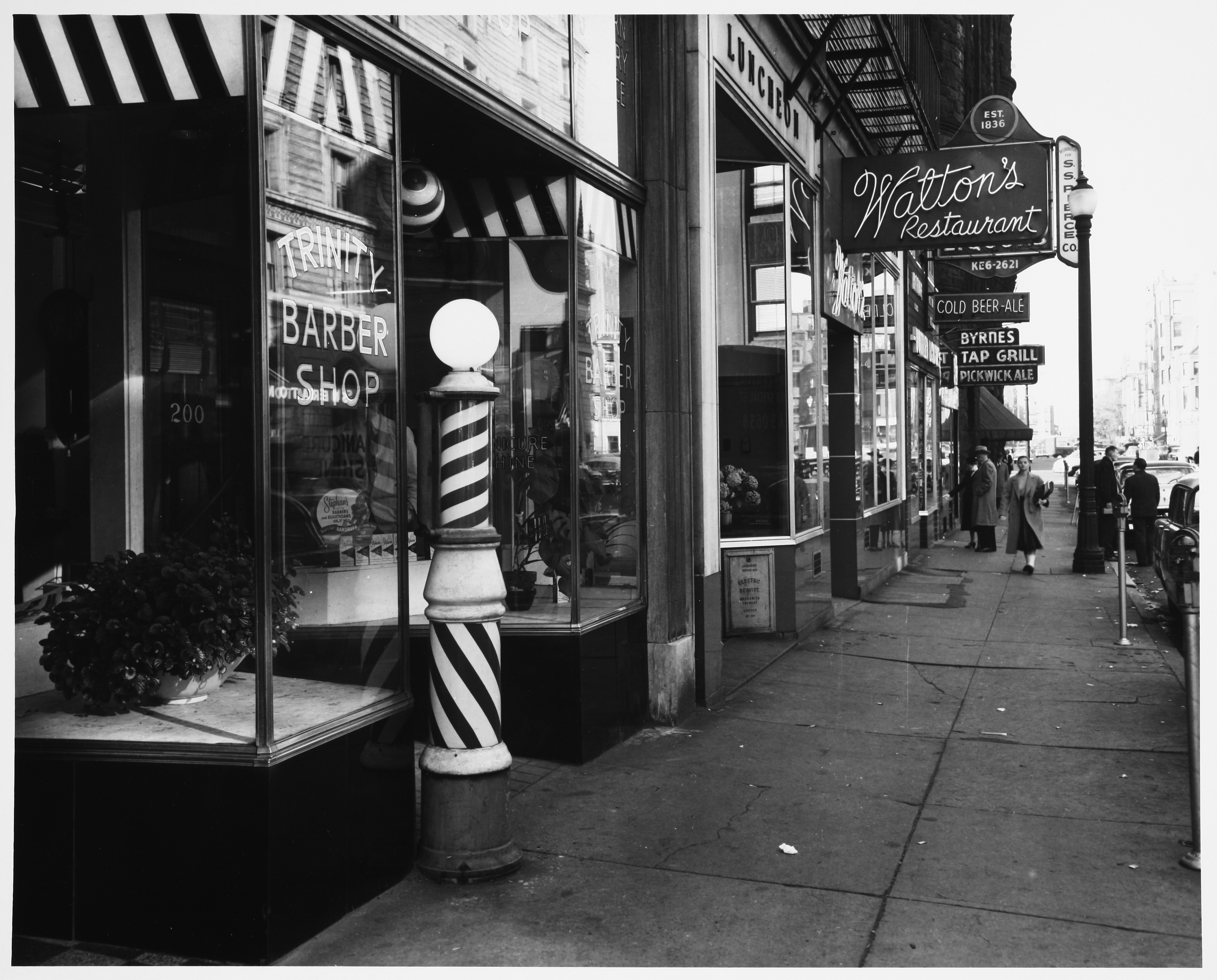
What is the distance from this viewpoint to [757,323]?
1102cm

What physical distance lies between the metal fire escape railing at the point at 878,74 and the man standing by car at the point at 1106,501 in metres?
6.77

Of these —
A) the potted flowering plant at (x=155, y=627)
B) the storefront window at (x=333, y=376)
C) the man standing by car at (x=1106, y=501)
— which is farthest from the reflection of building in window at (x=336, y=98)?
the man standing by car at (x=1106, y=501)

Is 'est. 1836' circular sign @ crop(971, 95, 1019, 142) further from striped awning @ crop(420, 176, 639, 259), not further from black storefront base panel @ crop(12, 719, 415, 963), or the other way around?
black storefront base panel @ crop(12, 719, 415, 963)

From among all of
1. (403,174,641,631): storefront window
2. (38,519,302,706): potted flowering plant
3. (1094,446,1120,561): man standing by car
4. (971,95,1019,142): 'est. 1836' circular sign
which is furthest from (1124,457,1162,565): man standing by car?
(38,519,302,706): potted flowering plant

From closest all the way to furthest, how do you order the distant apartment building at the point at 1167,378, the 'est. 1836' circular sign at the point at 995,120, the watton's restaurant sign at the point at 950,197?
1. the watton's restaurant sign at the point at 950,197
2. the 'est. 1836' circular sign at the point at 995,120
3. the distant apartment building at the point at 1167,378

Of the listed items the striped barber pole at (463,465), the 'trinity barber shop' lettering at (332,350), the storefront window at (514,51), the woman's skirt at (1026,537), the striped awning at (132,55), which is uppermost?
the storefront window at (514,51)

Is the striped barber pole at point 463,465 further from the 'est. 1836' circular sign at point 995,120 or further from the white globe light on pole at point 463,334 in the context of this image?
the 'est. 1836' circular sign at point 995,120

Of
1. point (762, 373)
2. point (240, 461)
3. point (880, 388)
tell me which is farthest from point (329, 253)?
point (880, 388)

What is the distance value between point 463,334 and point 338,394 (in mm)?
578

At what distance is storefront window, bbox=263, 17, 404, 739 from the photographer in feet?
15.0

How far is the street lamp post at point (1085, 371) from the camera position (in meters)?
17.5

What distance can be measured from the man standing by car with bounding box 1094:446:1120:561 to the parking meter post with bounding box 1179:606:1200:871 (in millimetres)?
14497

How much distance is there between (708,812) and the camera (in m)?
5.82

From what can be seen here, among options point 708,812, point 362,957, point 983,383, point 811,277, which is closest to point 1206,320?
point 708,812
